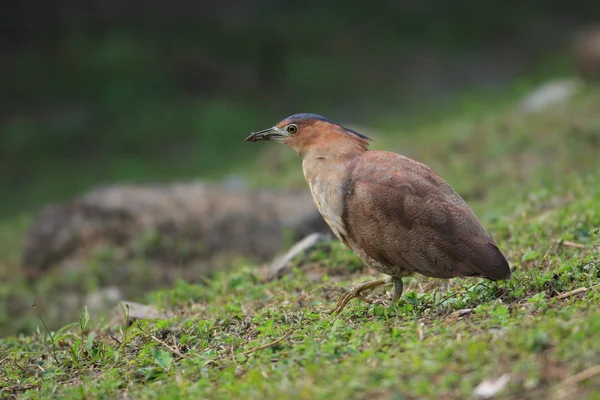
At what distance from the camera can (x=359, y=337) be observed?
3838 millimetres

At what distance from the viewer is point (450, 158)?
971cm

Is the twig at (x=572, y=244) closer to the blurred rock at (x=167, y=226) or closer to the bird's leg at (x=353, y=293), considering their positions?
the bird's leg at (x=353, y=293)

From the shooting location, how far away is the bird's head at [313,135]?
4.50 m

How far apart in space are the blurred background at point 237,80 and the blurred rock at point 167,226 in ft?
2.40

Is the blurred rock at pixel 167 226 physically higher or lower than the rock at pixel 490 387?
lower

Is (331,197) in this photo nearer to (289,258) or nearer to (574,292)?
(574,292)

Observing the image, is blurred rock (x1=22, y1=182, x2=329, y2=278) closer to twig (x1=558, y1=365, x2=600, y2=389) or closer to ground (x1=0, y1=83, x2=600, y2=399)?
ground (x1=0, y1=83, x2=600, y2=399)

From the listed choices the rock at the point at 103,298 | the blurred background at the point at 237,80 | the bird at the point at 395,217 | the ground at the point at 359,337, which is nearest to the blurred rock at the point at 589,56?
the blurred background at the point at 237,80

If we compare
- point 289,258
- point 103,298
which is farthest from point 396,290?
point 103,298

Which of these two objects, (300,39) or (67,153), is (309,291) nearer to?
(67,153)

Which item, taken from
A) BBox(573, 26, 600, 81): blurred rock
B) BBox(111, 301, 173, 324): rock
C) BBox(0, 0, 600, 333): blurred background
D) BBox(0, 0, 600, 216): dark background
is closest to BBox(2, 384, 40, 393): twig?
BBox(111, 301, 173, 324): rock

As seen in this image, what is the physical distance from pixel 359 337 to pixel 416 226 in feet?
2.03

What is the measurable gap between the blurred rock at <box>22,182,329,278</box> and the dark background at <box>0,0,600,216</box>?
3541 millimetres

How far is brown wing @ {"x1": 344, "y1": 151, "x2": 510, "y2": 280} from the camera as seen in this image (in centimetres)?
404
